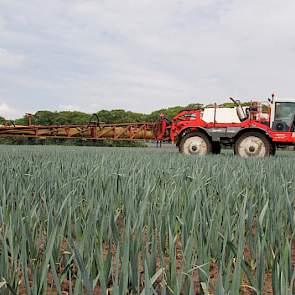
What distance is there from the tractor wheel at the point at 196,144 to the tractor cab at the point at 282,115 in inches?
60.2

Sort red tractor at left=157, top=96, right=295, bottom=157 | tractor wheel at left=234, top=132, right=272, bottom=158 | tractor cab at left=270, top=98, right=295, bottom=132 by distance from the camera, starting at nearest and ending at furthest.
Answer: tractor cab at left=270, top=98, right=295, bottom=132 < red tractor at left=157, top=96, right=295, bottom=157 < tractor wheel at left=234, top=132, right=272, bottom=158

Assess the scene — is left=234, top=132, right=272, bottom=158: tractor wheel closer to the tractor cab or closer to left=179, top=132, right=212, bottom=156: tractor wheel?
the tractor cab

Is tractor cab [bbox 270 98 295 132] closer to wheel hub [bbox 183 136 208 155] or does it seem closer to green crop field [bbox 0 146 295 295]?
wheel hub [bbox 183 136 208 155]

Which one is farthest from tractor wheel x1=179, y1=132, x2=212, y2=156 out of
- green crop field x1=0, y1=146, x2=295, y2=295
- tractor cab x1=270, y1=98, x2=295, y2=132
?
green crop field x1=0, y1=146, x2=295, y2=295

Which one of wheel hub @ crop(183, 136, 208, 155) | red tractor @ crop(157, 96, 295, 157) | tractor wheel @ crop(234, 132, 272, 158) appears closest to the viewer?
red tractor @ crop(157, 96, 295, 157)

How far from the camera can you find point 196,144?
9.12 metres

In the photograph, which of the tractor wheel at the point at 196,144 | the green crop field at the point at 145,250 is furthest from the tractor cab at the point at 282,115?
the green crop field at the point at 145,250

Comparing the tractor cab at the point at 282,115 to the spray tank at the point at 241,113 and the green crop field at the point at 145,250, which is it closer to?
the spray tank at the point at 241,113

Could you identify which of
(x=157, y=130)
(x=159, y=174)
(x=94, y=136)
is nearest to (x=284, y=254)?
(x=159, y=174)

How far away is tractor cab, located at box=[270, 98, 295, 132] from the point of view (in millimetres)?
8289

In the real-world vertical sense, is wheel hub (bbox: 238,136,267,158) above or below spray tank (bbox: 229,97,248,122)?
below

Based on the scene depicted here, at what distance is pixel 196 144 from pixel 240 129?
105 cm

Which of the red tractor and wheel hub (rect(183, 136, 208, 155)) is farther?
wheel hub (rect(183, 136, 208, 155))

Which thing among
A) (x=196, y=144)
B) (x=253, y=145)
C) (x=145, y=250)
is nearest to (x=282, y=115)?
(x=253, y=145)
